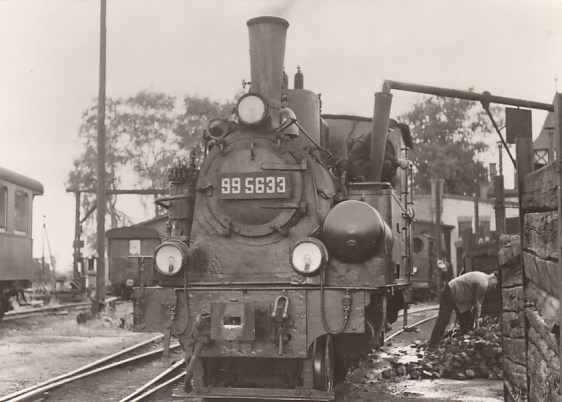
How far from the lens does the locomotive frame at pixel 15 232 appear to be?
546 inches

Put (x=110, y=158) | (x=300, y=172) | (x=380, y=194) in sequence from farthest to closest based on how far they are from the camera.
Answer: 1. (x=110, y=158)
2. (x=380, y=194)
3. (x=300, y=172)

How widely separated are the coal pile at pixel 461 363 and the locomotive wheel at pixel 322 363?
1.94m

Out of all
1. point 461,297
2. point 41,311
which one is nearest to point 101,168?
point 41,311

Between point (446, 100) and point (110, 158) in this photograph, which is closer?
point (110, 158)

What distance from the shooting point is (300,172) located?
6.50 meters

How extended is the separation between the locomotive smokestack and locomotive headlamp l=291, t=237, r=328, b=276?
4.72 ft

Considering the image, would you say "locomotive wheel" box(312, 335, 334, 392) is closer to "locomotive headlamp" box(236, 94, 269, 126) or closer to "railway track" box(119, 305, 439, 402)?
"railway track" box(119, 305, 439, 402)

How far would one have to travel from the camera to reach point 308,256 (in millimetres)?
6055

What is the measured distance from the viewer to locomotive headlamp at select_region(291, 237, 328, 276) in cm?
602

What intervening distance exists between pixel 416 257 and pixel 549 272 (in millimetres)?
23313

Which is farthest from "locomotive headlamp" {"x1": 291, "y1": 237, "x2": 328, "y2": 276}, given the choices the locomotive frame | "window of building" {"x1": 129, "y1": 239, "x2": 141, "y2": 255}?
"window of building" {"x1": 129, "y1": 239, "x2": 141, "y2": 255}

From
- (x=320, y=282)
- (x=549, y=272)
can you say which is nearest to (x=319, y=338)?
(x=320, y=282)

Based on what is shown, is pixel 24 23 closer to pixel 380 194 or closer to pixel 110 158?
pixel 380 194

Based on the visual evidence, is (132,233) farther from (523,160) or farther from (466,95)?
(523,160)
